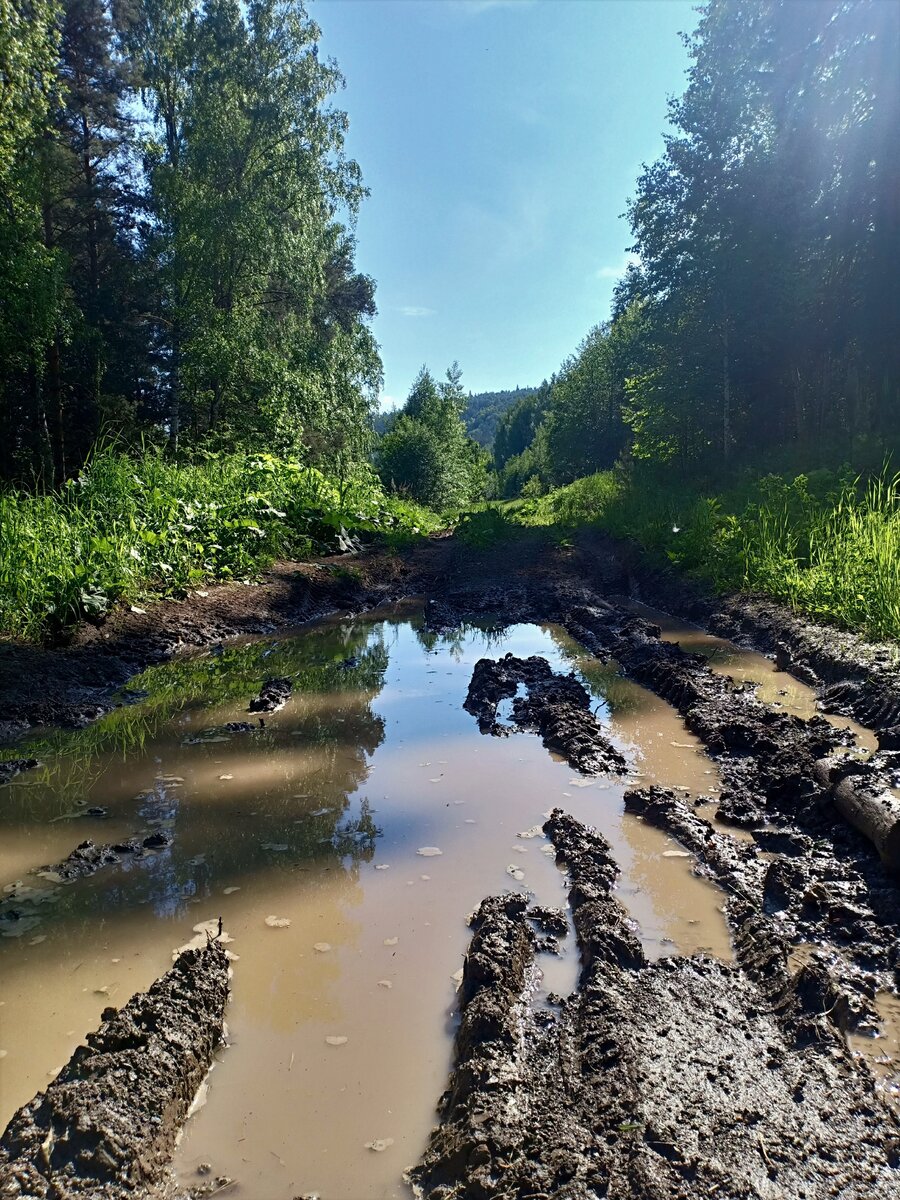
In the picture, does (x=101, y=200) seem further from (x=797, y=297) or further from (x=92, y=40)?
(x=797, y=297)

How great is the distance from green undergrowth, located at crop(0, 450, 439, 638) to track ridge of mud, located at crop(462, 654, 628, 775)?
3895 millimetres

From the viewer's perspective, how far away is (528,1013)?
241cm

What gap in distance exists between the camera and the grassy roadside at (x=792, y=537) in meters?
6.71

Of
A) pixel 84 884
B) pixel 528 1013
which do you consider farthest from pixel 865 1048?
pixel 84 884

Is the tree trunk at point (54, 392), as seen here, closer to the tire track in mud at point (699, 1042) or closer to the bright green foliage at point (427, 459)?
the bright green foliage at point (427, 459)

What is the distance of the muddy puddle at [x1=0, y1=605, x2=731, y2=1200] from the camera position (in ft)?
6.90

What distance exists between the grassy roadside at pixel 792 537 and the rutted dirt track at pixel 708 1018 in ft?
5.58

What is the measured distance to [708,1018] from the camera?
231 centimetres

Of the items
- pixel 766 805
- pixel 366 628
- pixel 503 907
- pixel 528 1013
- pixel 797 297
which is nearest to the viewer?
pixel 528 1013

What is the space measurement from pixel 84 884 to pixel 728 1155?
277 cm

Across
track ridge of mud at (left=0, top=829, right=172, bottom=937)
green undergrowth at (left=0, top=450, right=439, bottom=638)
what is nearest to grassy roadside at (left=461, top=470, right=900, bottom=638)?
green undergrowth at (left=0, top=450, right=439, bottom=638)

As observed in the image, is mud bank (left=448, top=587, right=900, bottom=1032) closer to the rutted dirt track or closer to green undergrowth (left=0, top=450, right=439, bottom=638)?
the rutted dirt track

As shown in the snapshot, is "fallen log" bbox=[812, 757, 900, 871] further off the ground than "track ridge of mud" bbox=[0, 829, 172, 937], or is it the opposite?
"fallen log" bbox=[812, 757, 900, 871]

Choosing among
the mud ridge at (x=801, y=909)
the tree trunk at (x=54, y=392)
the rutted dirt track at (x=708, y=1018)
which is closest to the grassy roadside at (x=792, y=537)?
the rutted dirt track at (x=708, y=1018)
